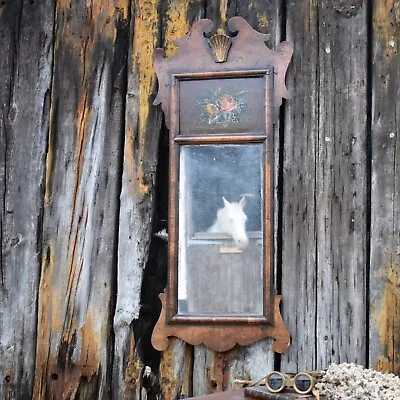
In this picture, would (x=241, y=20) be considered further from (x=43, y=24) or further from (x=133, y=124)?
(x=43, y=24)

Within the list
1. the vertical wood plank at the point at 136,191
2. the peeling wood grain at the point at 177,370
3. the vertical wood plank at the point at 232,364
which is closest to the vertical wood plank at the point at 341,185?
the vertical wood plank at the point at 232,364

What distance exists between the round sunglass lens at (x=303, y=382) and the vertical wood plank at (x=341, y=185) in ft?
1.43

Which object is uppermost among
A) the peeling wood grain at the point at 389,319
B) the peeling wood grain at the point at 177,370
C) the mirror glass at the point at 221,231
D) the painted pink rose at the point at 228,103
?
the painted pink rose at the point at 228,103

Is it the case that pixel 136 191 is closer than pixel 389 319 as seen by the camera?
No

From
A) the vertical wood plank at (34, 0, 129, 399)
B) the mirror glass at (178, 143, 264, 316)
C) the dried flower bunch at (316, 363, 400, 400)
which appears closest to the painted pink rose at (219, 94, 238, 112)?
the mirror glass at (178, 143, 264, 316)

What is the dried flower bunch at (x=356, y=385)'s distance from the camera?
7.01ft

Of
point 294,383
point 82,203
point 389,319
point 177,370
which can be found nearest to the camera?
point 294,383

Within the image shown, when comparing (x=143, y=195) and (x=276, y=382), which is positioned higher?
(x=143, y=195)

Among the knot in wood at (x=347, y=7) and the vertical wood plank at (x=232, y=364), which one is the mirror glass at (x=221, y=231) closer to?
the vertical wood plank at (x=232, y=364)

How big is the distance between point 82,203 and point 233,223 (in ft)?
1.75

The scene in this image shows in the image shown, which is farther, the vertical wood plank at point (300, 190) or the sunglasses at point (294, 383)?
the vertical wood plank at point (300, 190)

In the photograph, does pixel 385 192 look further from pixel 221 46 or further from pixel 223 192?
pixel 221 46

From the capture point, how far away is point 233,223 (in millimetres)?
2668

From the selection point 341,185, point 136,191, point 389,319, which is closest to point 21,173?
point 136,191
